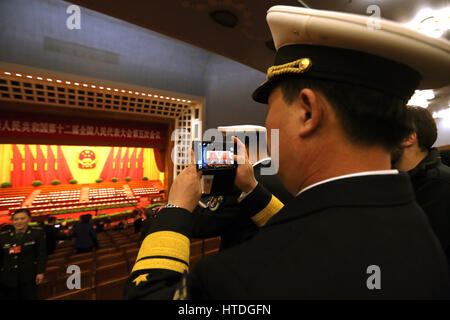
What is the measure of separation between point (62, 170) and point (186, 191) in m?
16.4

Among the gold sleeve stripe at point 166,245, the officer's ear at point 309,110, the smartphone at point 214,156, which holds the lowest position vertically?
the gold sleeve stripe at point 166,245

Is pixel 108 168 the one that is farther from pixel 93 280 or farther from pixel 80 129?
pixel 93 280

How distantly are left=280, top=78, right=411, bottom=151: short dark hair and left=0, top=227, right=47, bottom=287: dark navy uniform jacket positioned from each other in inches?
146

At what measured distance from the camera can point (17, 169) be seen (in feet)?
39.8

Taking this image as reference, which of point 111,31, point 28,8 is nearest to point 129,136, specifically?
point 111,31

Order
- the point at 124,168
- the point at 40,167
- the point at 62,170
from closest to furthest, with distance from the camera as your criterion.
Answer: the point at 40,167 → the point at 62,170 → the point at 124,168

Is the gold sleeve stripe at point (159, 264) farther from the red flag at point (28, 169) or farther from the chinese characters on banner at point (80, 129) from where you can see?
the red flag at point (28, 169)

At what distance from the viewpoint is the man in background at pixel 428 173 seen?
4.09 feet

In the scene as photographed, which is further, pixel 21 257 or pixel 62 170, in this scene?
pixel 62 170

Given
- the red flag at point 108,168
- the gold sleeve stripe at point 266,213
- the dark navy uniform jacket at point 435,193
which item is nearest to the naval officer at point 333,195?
the gold sleeve stripe at point 266,213

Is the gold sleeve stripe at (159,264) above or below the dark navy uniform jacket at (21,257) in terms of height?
above

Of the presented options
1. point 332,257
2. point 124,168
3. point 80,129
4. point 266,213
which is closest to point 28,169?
point 124,168

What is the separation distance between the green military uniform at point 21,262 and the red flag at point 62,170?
13.2 m

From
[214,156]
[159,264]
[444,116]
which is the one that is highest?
[444,116]
